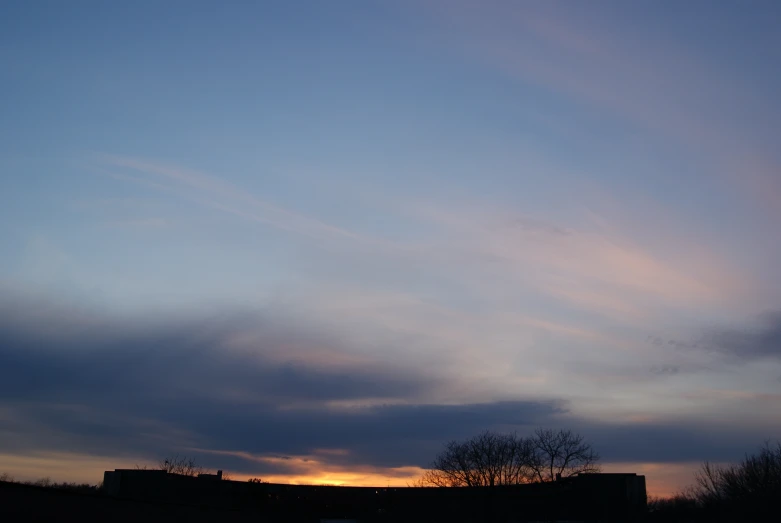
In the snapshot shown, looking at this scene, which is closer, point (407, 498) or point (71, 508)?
point (71, 508)

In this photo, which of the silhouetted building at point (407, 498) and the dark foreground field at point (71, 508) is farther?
the silhouetted building at point (407, 498)

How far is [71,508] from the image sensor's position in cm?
4006

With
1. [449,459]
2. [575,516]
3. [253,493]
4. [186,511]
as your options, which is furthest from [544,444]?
[186,511]

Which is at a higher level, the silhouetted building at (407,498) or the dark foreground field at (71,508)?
the dark foreground field at (71,508)

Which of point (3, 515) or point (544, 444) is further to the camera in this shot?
point (544, 444)

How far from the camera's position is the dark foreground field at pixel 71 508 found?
3531 centimetres

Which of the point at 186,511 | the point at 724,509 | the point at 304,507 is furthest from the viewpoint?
the point at 304,507

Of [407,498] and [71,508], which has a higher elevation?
[71,508]

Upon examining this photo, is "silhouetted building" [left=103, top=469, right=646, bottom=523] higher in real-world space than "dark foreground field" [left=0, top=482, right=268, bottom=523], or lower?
lower

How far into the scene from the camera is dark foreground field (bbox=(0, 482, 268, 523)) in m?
35.3

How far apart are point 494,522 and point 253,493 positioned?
127 ft

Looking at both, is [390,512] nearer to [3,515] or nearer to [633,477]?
[633,477]

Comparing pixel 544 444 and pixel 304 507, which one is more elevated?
pixel 544 444

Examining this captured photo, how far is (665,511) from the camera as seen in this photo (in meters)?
77.8
